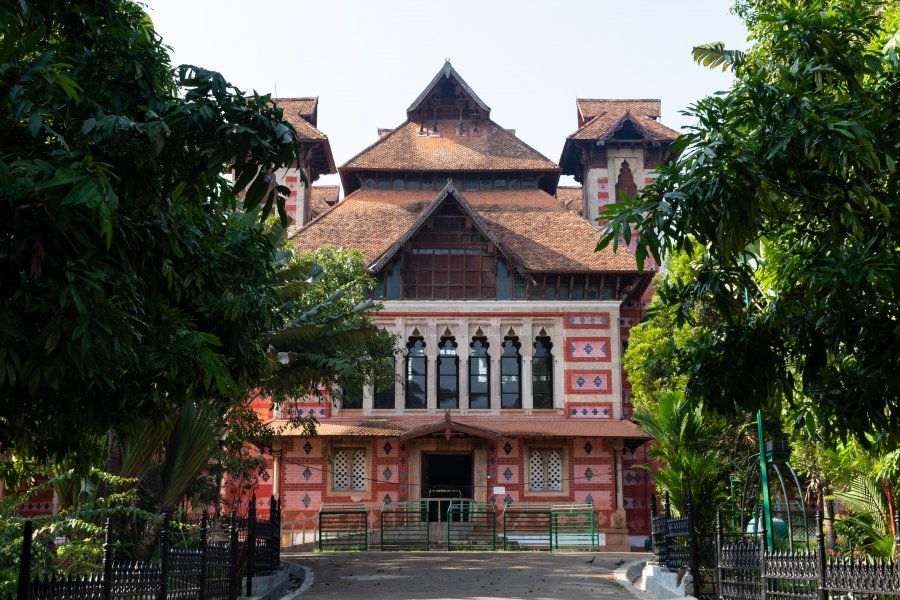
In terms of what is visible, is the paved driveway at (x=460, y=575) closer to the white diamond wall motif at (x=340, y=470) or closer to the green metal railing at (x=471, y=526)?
the green metal railing at (x=471, y=526)

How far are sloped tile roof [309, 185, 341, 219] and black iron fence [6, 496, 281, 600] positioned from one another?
28.5m

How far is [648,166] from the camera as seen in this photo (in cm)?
3931

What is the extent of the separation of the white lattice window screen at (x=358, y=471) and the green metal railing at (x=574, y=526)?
20.4 ft

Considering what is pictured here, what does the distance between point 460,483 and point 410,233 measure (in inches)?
363

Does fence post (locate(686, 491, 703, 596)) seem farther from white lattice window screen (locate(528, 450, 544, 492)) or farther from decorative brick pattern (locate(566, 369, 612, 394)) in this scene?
decorative brick pattern (locate(566, 369, 612, 394))

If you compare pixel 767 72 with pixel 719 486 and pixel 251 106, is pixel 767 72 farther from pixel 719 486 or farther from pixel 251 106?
pixel 719 486

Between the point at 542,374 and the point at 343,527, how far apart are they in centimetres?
841

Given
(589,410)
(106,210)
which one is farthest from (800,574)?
(589,410)

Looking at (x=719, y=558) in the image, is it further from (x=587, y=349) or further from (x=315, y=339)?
(x=587, y=349)

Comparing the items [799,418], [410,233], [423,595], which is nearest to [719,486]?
[423,595]

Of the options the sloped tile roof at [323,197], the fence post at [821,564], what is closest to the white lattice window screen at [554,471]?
the sloped tile roof at [323,197]

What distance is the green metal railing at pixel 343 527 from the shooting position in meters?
27.1

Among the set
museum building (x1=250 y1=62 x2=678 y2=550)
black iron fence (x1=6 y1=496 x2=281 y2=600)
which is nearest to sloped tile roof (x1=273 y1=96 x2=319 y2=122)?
museum building (x1=250 y1=62 x2=678 y2=550)

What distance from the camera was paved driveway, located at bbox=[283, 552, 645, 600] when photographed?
51.6ft
